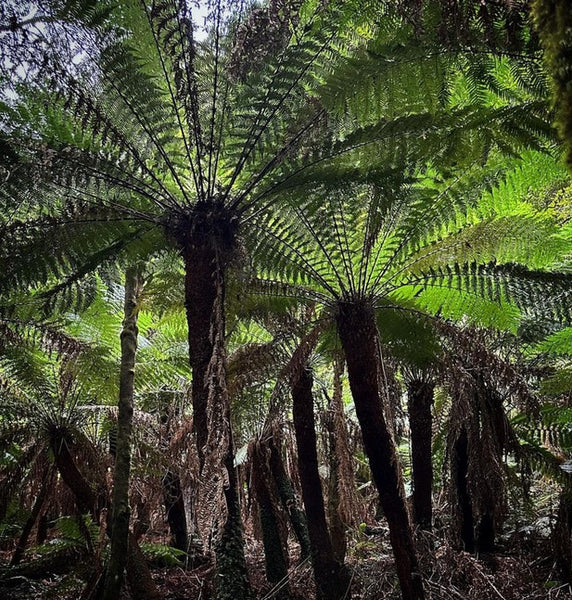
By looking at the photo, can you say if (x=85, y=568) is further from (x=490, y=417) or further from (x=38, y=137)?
(x=490, y=417)

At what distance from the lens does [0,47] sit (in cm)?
259

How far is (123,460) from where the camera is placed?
3.49 meters

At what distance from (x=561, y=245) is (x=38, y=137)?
12.0ft

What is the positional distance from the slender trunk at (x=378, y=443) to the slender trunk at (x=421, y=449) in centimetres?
132

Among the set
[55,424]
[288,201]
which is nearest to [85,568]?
[55,424]

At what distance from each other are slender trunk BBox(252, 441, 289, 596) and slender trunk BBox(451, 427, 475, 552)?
5.43 feet

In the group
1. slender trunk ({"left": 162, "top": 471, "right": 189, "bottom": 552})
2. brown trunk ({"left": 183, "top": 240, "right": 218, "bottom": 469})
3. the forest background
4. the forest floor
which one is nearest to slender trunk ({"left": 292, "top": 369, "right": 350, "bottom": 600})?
the forest background

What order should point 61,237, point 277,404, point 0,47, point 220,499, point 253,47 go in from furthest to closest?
point 277,404
point 61,237
point 0,47
point 253,47
point 220,499

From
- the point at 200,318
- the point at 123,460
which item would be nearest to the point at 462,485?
the point at 123,460

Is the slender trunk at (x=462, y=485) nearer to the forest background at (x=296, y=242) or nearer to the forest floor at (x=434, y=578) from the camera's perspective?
the forest background at (x=296, y=242)

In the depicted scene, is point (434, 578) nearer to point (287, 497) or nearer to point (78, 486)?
point (287, 497)

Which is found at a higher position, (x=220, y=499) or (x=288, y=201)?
(x=288, y=201)

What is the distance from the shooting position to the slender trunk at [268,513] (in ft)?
14.1

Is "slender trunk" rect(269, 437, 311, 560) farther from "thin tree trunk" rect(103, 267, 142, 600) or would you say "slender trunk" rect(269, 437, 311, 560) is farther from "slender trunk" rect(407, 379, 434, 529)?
"thin tree trunk" rect(103, 267, 142, 600)
